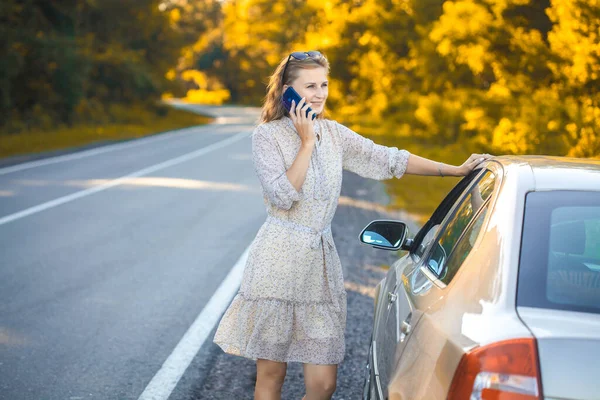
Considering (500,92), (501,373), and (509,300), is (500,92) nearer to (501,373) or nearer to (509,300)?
(509,300)

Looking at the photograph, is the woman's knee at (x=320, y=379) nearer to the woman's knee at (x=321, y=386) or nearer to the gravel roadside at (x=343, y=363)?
the woman's knee at (x=321, y=386)

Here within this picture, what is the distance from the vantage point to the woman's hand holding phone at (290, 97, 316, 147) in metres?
3.41

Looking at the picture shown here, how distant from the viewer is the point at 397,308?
317cm

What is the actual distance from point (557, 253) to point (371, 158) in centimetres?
146

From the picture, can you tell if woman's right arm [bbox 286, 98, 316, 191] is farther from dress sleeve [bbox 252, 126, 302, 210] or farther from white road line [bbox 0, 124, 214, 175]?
white road line [bbox 0, 124, 214, 175]

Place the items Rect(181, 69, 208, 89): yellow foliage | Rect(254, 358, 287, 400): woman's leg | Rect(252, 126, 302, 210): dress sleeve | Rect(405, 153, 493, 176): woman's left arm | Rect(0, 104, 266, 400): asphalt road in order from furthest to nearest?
Rect(181, 69, 208, 89): yellow foliage → Rect(0, 104, 266, 400): asphalt road → Rect(405, 153, 493, 176): woman's left arm → Rect(254, 358, 287, 400): woman's leg → Rect(252, 126, 302, 210): dress sleeve

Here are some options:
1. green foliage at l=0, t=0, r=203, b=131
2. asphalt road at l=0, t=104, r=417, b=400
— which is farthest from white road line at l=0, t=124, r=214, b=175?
green foliage at l=0, t=0, r=203, b=131

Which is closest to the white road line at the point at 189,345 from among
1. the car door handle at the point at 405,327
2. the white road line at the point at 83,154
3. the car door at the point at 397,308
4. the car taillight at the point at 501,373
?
the car door at the point at 397,308

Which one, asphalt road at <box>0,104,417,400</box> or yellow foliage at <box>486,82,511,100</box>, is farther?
yellow foliage at <box>486,82,511,100</box>

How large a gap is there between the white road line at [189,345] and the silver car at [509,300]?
6.07ft

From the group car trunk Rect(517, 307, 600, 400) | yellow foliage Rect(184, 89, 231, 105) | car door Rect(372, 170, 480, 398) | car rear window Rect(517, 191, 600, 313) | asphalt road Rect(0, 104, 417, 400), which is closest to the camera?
car trunk Rect(517, 307, 600, 400)

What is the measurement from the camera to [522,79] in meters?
15.7

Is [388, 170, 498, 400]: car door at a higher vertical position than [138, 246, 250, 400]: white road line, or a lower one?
higher

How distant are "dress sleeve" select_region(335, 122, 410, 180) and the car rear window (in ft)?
4.03
